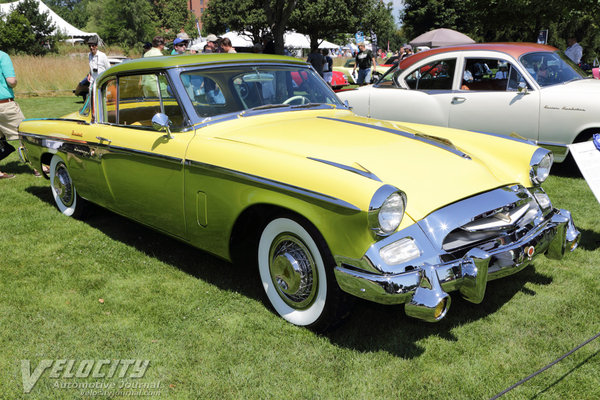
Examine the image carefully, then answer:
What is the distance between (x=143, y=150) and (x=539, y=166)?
9.00 feet

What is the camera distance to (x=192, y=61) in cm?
374

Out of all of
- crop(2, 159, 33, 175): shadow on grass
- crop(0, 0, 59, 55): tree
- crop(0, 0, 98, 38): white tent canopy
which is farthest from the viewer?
crop(0, 0, 98, 38): white tent canopy

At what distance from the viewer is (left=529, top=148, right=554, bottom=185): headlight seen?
133 inches

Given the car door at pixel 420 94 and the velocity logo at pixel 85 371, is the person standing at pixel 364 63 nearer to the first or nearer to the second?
the car door at pixel 420 94

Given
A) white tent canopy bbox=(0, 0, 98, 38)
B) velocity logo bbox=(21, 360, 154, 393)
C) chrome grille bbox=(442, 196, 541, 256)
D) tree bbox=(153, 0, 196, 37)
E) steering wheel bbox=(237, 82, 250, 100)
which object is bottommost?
velocity logo bbox=(21, 360, 154, 393)

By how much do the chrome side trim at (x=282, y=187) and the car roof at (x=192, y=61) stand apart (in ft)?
2.77

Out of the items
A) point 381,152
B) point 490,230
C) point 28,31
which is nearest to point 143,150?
point 381,152

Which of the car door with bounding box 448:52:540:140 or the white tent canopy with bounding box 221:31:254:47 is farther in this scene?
the white tent canopy with bounding box 221:31:254:47

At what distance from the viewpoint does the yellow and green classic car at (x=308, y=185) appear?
8.27 ft

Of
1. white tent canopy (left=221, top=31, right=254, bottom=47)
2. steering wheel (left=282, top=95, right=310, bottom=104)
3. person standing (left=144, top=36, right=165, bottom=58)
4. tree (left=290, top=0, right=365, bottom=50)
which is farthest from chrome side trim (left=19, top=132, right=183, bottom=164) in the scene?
tree (left=290, top=0, right=365, bottom=50)

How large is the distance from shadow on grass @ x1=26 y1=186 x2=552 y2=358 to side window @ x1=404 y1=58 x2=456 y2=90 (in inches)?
148

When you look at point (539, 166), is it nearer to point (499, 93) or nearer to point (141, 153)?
point (141, 153)

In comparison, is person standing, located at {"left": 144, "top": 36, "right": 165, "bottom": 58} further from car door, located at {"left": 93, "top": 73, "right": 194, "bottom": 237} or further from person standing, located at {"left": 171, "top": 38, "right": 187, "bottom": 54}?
car door, located at {"left": 93, "top": 73, "right": 194, "bottom": 237}

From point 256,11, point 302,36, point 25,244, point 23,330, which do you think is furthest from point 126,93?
point 256,11
